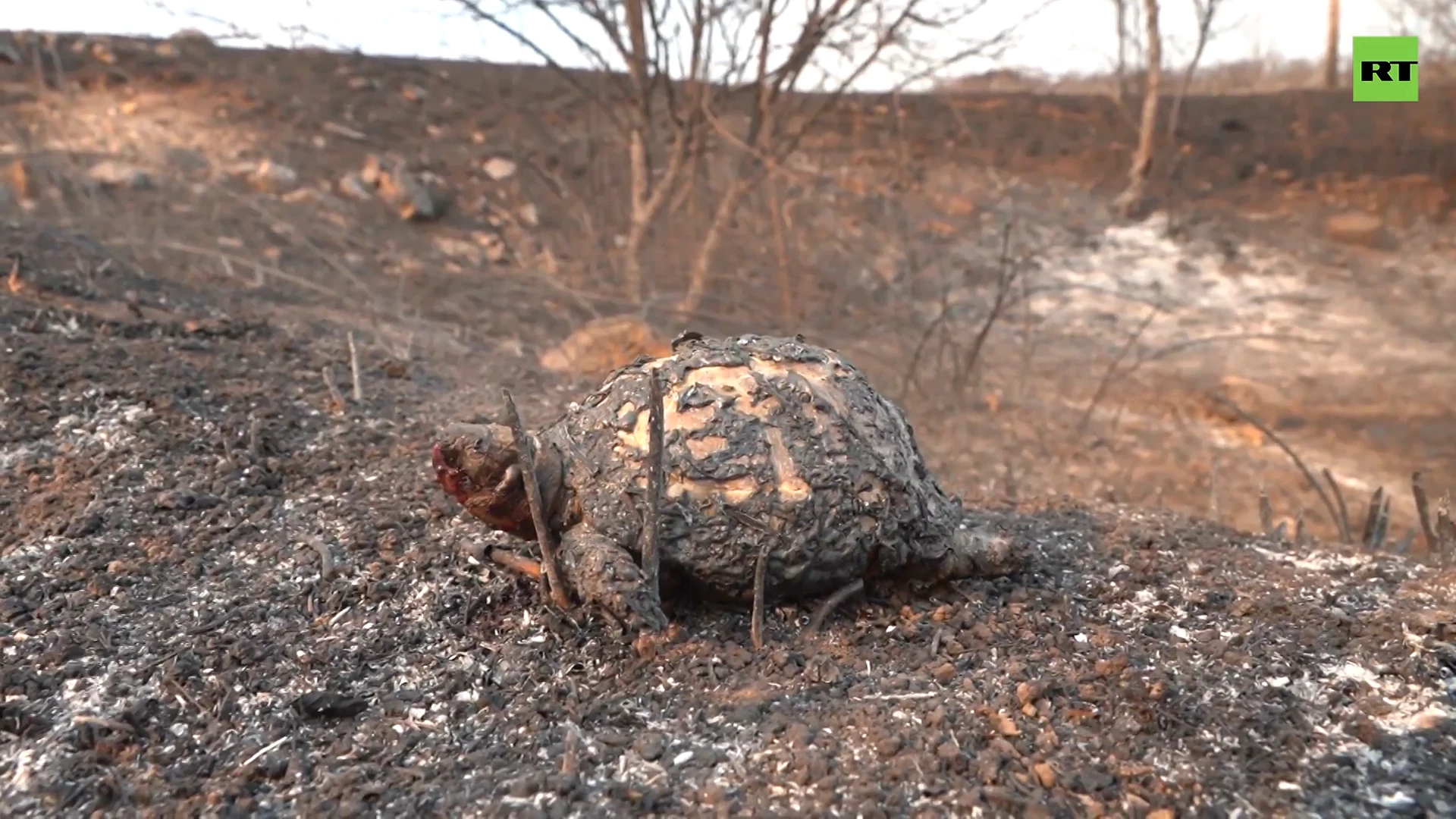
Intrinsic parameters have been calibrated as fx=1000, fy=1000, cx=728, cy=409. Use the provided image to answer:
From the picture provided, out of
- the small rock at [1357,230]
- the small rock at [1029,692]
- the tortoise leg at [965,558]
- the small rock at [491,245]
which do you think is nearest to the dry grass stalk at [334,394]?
the tortoise leg at [965,558]

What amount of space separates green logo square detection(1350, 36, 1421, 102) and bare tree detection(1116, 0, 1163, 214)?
203 centimetres

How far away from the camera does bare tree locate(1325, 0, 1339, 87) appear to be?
1679 cm

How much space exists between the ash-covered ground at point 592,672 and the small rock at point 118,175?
701 centimetres

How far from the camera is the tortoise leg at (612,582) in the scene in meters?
2.01

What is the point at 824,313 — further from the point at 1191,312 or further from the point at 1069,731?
the point at 1069,731

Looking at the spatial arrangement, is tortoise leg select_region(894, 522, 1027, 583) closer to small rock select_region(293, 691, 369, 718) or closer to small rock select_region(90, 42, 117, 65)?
small rock select_region(293, 691, 369, 718)

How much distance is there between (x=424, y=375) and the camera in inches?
163

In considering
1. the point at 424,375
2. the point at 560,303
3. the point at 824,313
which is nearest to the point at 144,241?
the point at 560,303

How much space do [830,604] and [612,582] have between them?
0.49 metres

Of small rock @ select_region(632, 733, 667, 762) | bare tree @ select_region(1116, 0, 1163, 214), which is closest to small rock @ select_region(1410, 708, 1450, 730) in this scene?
small rock @ select_region(632, 733, 667, 762)

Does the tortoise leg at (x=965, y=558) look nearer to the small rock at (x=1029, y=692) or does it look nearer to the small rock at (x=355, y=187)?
the small rock at (x=1029, y=692)

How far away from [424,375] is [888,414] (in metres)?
2.40

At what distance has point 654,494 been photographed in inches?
78.0

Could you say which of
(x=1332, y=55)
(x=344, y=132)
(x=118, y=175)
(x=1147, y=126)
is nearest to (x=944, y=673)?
(x=118, y=175)
